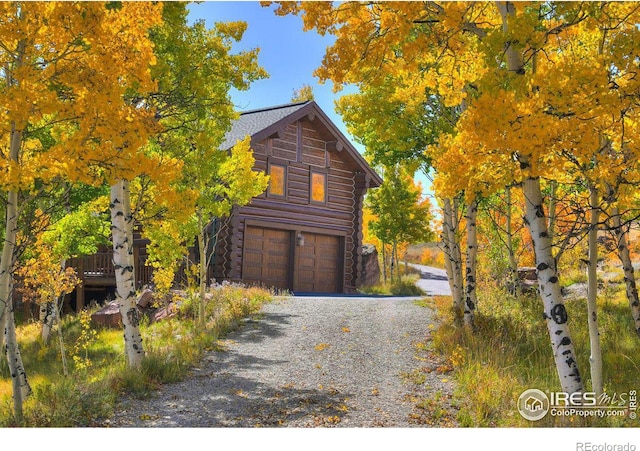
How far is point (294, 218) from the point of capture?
75.2ft

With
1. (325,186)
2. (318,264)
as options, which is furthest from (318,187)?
(318,264)

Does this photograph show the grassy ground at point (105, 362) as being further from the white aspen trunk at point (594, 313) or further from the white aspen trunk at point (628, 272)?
the white aspen trunk at point (628, 272)

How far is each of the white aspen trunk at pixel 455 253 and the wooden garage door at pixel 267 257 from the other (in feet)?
30.2

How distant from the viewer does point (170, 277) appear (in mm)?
14391

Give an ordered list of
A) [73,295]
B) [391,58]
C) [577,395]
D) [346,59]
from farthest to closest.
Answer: [73,295] → [391,58] → [346,59] → [577,395]

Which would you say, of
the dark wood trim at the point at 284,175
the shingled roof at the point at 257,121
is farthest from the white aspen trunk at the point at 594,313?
the dark wood trim at the point at 284,175

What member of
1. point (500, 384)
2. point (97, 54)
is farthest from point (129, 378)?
point (500, 384)

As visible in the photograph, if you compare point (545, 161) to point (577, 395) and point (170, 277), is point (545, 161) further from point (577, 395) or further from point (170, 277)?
point (170, 277)

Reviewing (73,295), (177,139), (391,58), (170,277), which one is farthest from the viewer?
(73,295)

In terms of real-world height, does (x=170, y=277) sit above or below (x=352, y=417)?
above

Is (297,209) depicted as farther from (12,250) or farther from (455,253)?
(12,250)

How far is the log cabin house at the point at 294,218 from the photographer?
69.8ft

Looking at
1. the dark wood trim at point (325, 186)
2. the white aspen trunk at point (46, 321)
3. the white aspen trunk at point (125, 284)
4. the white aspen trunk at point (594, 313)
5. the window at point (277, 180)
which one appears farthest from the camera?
the dark wood trim at point (325, 186)
